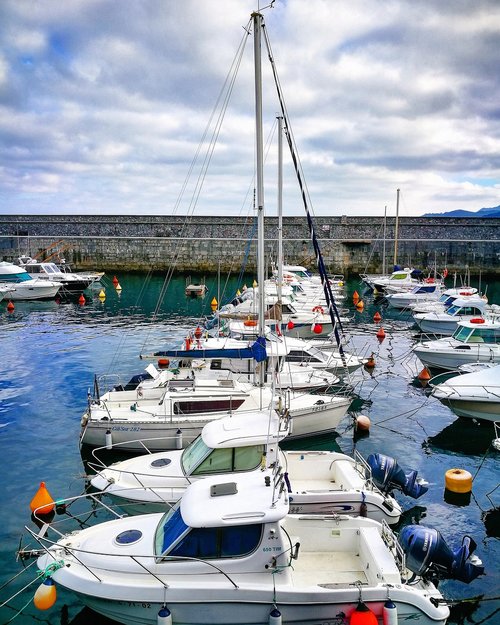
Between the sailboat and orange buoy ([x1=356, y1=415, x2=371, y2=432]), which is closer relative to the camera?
the sailboat

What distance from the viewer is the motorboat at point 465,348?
71.0 ft

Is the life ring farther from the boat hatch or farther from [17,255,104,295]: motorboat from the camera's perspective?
[17,255,104,295]: motorboat

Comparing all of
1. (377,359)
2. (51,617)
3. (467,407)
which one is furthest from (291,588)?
(377,359)

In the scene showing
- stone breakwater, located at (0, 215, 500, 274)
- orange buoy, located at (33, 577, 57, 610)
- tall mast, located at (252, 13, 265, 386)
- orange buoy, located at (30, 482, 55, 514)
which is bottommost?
orange buoy, located at (30, 482, 55, 514)

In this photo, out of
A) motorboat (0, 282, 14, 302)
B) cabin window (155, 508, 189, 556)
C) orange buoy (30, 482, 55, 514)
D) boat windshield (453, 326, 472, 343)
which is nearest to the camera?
cabin window (155, 508, 189, 556)

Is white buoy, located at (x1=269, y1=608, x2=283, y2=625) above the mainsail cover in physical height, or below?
below

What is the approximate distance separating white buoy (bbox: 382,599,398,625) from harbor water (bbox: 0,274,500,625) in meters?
1.96

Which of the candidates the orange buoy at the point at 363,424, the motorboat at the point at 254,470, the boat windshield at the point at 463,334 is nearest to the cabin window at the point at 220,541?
the motorboat at the point at 254,470

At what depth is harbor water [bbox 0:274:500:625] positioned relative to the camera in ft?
31.1

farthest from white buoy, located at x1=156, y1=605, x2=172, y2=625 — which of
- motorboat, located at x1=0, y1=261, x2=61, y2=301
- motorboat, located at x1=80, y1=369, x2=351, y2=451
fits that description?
motorboat, located at x1=0, y1=261, x2=61, y2=301

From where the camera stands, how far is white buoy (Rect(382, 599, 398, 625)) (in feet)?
24.2

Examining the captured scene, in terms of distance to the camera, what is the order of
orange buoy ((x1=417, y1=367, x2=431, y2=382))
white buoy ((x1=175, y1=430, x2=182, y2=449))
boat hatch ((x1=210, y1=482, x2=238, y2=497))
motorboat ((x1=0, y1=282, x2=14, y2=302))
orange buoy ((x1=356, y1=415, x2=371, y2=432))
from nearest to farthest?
boat hatch ((x1=210, y1=482, x2=238, y2=497)) → white buoy ((x1=175, y1=430, x2=182, y2=449)) → orange buoy ((x1=356, y1=415, x2=371, y2=432)) → orange buoy ((x1=417, y1=367, x2=431, y2=382)) → motorboat ((x1=0, y1=282, x2=14, y2=302))

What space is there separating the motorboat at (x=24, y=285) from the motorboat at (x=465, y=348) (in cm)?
3055

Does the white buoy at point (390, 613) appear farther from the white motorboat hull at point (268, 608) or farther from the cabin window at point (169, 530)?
the cabin window at point (169, 530)
